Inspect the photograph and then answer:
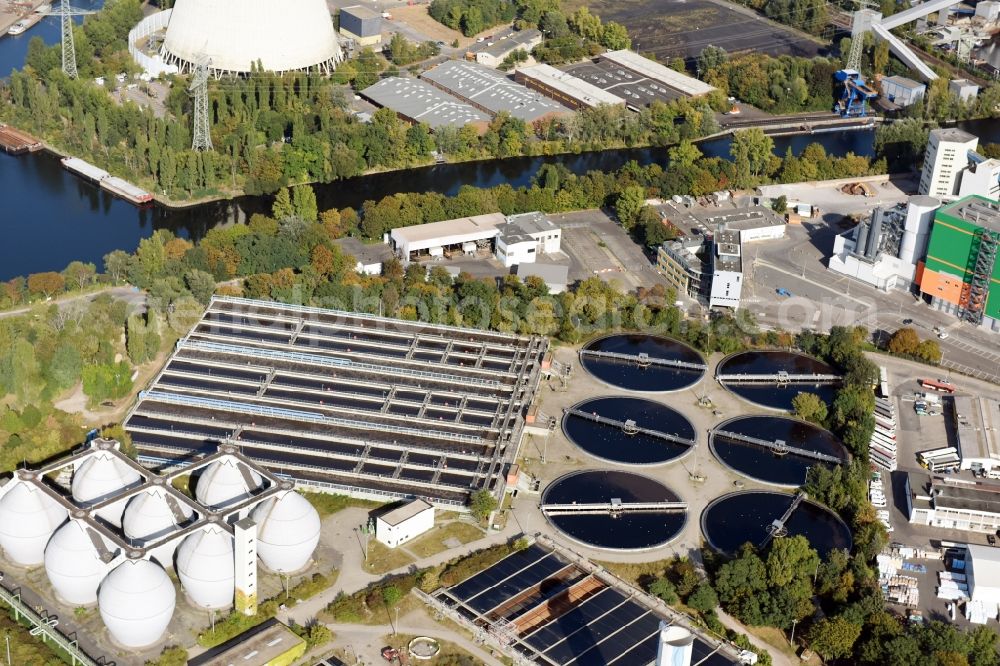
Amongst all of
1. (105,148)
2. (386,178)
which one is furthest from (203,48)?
(386,178)

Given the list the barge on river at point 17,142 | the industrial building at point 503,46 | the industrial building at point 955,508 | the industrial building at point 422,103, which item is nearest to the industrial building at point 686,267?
the industrial building at point 955,508

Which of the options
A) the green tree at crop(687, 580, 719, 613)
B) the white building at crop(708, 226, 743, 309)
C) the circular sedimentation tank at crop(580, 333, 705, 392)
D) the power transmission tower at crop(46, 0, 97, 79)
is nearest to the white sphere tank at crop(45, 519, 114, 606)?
the green tree at crop(687, 580, 719, 613)

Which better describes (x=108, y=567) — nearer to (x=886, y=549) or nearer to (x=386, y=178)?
(x=886, y=549)

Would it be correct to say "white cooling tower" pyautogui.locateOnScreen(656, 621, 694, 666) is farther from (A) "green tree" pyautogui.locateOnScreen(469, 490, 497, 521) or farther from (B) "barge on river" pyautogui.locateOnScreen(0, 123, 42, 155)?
(B) "barge on river" pyautogui.locateOnScreen(0, 123, 42, 155)

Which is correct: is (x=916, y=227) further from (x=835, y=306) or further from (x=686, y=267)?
(x=686, y=267)

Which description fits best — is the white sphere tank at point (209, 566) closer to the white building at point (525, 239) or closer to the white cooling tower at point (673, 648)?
the white cooling tower at point (673, 648)
